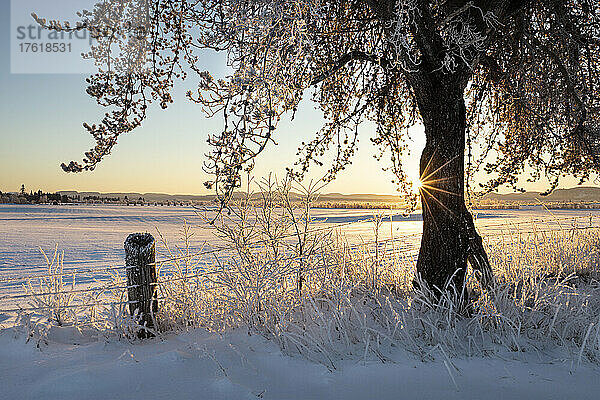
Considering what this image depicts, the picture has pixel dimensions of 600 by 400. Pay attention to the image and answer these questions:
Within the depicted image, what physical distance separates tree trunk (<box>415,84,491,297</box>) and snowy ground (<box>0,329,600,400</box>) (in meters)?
1.42

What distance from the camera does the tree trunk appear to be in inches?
187

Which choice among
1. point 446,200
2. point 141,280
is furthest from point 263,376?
point 446,200

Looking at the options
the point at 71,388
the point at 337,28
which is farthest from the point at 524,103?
the point at 71,388

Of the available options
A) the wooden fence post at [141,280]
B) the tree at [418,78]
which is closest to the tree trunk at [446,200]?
the tree at [418,78]

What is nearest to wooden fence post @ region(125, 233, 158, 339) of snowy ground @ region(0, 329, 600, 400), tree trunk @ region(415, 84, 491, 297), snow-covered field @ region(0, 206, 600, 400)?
snow-covered field @ region(0, 206, 600, 400)

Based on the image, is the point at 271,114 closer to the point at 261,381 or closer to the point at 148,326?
the point at 261,381

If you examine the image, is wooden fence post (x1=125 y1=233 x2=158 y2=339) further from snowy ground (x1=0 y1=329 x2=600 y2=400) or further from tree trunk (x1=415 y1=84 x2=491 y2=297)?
tree trunk (x1=415 y1=84 x2=491 y2=297)

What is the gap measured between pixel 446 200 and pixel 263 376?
9.15ft

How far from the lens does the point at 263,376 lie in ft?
10.3

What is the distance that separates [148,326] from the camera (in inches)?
162

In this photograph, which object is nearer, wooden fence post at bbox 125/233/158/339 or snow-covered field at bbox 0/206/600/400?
snow-covered field at bbox 0/206/600/400

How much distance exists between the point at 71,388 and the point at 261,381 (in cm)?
126

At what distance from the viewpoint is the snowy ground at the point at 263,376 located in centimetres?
289

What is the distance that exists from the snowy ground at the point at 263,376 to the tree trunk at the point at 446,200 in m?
1.42
